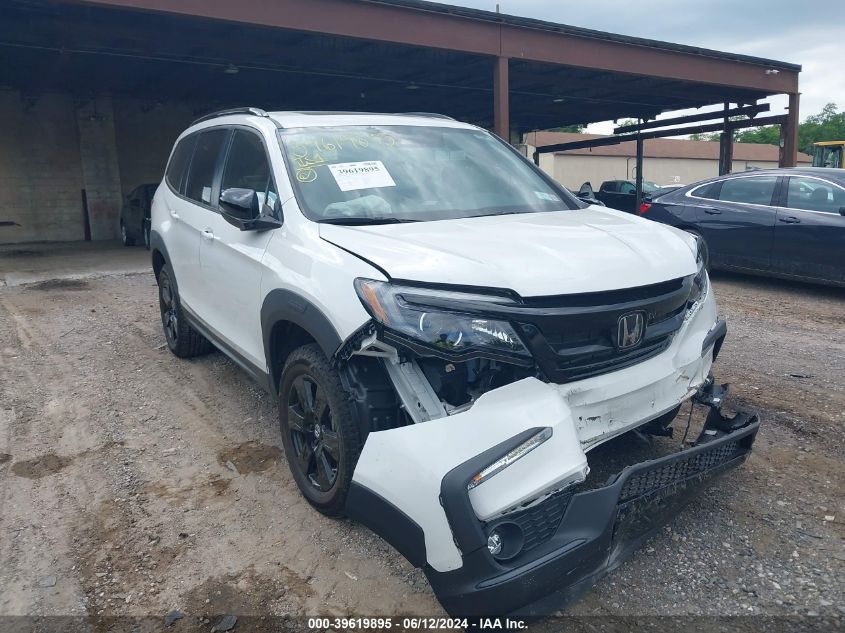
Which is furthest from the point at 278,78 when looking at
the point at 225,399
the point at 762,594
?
the point at 762,594

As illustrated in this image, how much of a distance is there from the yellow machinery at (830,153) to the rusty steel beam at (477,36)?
1078 cm

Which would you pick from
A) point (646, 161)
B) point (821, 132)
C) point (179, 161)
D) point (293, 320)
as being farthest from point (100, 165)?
point (821, 132)

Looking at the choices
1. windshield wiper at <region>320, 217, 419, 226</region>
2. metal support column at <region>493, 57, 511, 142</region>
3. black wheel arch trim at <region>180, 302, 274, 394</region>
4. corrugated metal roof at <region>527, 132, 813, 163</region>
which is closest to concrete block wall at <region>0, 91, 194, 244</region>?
metal support column at <region>493, 57, 511, 142</region>

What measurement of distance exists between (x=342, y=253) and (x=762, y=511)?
2.22 m

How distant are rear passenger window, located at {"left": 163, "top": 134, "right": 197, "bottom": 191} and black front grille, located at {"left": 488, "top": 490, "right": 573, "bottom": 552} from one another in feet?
13.1

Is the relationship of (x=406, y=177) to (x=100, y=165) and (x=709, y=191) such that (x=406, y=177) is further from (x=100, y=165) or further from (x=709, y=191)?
(x=100, y=165)

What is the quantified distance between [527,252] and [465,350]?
55cm

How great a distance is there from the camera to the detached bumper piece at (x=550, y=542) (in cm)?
210

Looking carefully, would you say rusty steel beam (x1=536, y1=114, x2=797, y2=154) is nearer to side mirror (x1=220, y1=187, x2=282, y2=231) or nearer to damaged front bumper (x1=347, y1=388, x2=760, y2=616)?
side mirror (x1=220, y1=187, x2=282, y2=231)

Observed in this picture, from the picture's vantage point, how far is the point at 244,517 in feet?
10.7

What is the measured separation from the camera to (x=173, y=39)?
40.9 feet

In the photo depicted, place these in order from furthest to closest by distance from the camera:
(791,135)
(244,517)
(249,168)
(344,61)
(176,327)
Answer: (791,135) < (344,61) < (176,327) < (249,168) < (244,517)

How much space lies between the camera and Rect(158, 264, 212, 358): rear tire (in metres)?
5.37

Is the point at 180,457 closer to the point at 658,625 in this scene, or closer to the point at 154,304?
the point at 658,625
